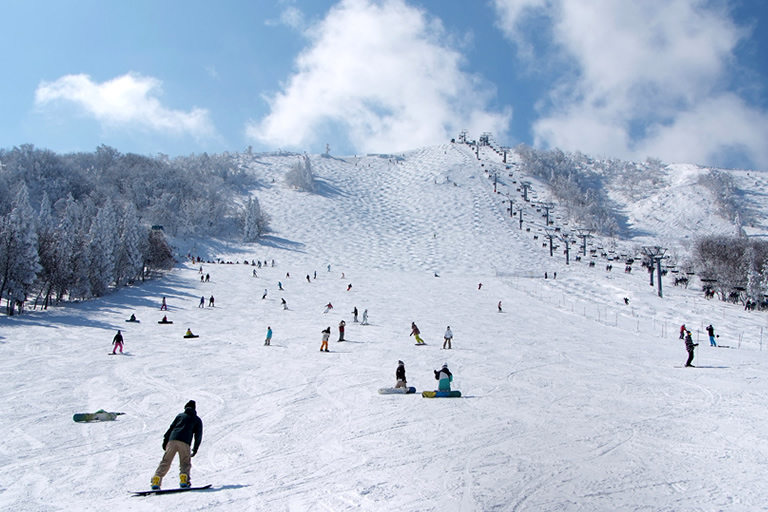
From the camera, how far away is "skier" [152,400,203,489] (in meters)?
6.78

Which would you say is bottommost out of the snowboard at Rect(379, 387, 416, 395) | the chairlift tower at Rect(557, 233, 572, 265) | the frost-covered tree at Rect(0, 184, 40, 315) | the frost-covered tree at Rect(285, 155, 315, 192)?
the snowboard at Rect(379, 387, 416, 395)

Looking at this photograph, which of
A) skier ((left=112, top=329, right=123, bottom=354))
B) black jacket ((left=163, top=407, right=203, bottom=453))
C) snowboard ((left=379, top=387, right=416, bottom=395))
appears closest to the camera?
black jacket ((left=163, top=407, right=203, bottom=453))

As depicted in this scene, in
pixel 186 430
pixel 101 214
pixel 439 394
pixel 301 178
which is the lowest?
pixel 439 394

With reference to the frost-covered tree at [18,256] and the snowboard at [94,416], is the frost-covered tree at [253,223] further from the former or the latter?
the snowboard at [94,416]

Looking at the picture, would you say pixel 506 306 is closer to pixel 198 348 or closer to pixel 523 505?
pixel 198 348

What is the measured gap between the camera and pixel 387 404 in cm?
1192

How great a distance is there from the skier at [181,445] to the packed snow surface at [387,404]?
1.14ft

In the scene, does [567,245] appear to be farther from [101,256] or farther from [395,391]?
[395,391]

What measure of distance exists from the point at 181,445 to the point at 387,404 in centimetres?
591

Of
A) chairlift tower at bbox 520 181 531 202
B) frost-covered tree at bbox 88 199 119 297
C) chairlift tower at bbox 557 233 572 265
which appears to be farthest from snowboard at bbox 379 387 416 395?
chairlift tower at bbox 520 181 531 202

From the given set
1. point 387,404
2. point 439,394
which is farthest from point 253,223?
point 387,404

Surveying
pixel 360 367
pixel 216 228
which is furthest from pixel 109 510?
pixel 216 228

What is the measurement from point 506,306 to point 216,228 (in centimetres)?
5140

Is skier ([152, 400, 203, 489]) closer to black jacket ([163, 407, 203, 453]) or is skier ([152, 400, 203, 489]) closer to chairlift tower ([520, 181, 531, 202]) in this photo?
black jacket ([163, 407, 203, 453])
